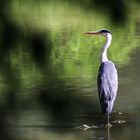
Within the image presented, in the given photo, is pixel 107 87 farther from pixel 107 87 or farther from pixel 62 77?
pixel 62 77

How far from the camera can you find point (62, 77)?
1183 cm

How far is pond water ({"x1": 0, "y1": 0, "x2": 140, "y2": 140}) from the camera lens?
8.41 m

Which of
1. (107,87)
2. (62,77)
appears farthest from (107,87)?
(62,77)

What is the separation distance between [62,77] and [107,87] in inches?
131

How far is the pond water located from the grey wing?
30 centimetres

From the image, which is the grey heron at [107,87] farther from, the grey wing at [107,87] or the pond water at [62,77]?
the pond water at [62,77]

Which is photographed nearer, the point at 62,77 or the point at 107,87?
the point at 107,87

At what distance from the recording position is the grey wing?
8391 mm

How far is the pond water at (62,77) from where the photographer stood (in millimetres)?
8406

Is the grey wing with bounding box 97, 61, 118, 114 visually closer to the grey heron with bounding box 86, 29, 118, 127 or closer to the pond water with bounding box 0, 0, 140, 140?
the grey heron with bounding box 86, 29, 118, 127

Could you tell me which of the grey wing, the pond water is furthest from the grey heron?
the pond water

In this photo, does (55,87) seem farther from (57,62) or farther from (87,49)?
(87,49)

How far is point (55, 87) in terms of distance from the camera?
436 inches

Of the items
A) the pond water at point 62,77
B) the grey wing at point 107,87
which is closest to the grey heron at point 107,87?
the grey wing at point 107,87
